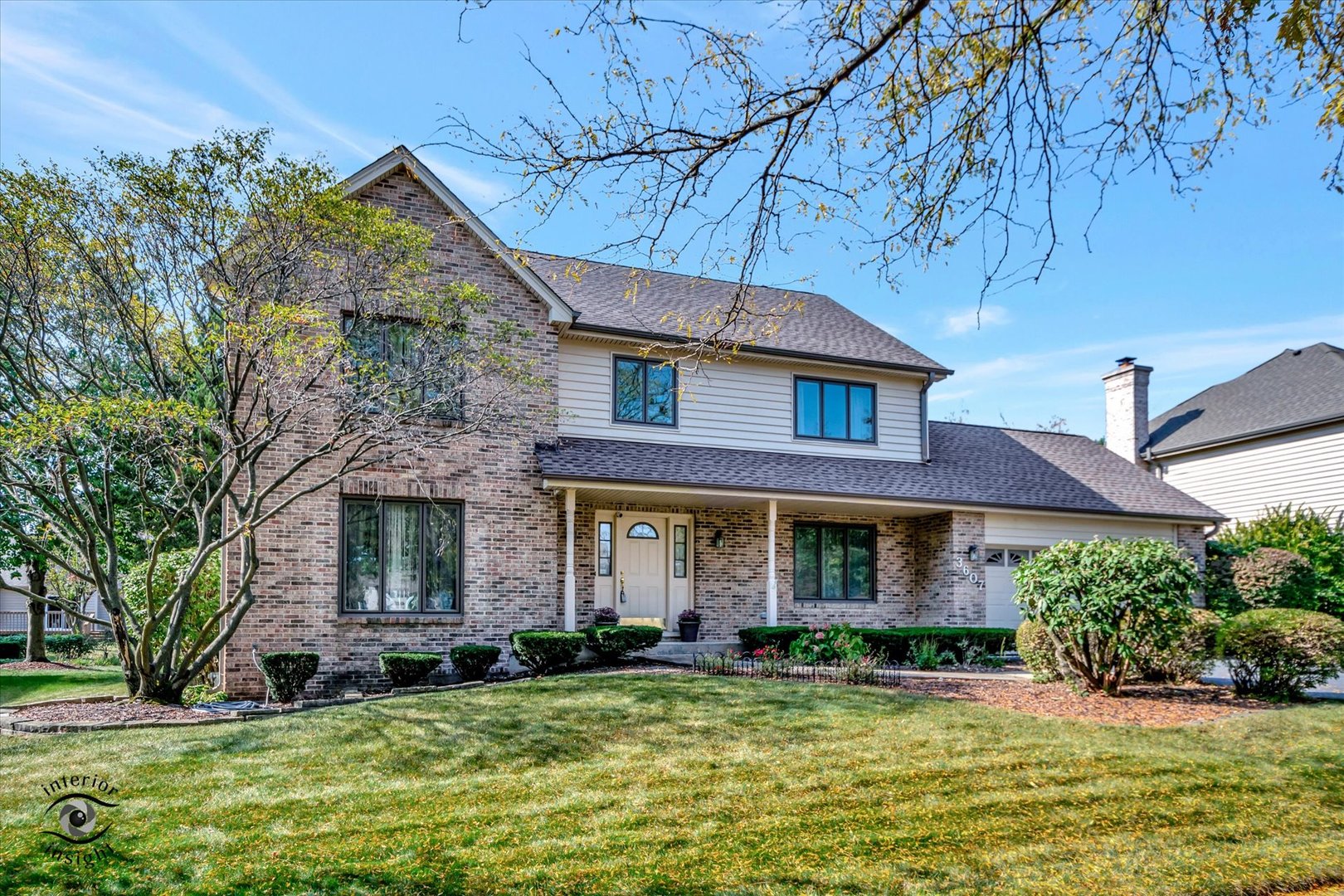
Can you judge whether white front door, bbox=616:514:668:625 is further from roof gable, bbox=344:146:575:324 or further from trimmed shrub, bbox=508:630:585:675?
roof gable, bbox=344:146:575:324

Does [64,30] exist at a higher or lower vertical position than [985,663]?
higher

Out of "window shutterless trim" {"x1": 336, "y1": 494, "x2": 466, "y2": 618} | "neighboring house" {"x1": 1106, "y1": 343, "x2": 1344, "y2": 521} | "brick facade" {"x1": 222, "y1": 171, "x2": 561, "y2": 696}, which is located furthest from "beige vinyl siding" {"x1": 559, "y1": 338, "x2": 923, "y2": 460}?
"neighboring house" {"x1": 1106, "y1": 343, "x2": 1344, "y2": 521}

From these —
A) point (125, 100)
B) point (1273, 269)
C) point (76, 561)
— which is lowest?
point (76, 561)

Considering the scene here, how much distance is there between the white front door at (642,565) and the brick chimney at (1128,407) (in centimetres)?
1282

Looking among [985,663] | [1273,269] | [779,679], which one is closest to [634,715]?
[779,679]

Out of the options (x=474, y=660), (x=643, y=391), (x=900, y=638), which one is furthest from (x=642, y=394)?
(x=900, y=638)

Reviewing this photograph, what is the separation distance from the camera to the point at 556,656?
1354cm

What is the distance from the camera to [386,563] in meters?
14.2

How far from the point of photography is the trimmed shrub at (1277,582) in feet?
61.1

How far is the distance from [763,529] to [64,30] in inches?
506

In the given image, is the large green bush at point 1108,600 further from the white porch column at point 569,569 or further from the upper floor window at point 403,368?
the upper floor window at point 403,368

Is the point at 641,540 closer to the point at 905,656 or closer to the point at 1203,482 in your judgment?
the point at 905,656

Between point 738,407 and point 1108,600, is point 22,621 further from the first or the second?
point 1108,600

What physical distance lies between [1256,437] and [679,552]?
49.1 feet
